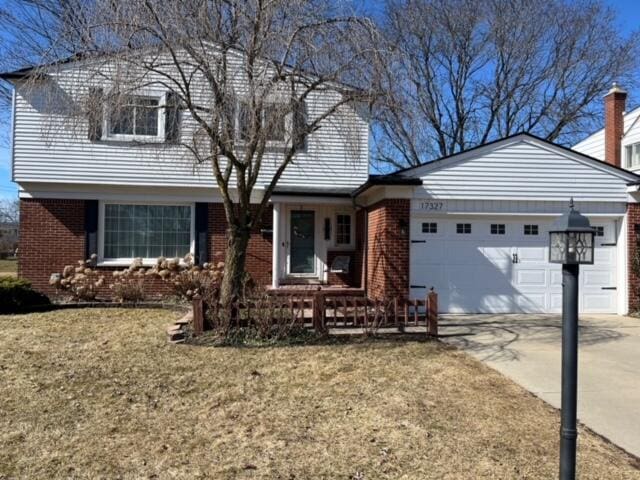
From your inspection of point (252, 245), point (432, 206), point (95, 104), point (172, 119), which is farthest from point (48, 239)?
point (432, 206)

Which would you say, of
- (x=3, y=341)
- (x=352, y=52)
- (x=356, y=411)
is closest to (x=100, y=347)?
(x=3, y=341)

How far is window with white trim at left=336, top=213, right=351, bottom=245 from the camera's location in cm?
1358

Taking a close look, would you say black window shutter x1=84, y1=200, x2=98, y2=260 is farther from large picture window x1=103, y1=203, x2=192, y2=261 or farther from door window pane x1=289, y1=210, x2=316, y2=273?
door window pane x1=289, y1=210, x2=316, y2=273

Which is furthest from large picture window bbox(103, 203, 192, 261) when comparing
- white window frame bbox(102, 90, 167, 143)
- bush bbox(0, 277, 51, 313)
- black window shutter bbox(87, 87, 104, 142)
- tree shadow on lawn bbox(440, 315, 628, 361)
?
tree shadow on lawn bbox(440, 315, 628, 361)

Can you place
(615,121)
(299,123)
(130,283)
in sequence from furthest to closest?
(615,121) < (130,283) < (299,123)

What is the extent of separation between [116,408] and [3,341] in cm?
396

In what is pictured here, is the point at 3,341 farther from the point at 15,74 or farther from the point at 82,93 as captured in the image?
the point at 15,74

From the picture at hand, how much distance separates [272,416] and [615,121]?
15.7 meters

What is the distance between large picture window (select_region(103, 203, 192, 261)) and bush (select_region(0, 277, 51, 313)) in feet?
7.51

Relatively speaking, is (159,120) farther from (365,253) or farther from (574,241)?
(574,241)

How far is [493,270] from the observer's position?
1137 cm

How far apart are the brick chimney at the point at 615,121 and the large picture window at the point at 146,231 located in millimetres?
13009

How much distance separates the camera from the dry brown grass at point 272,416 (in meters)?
3.92

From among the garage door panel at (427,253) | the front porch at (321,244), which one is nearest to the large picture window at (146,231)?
the front porch at (321,244)
